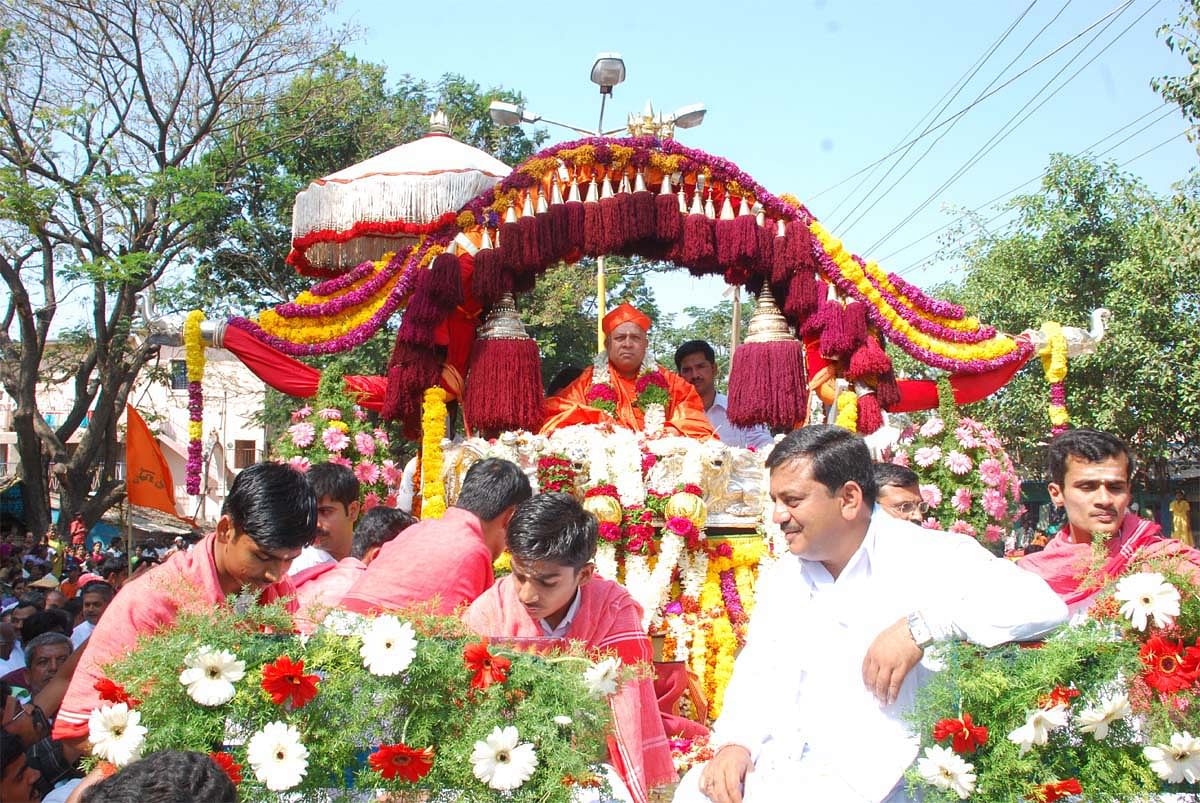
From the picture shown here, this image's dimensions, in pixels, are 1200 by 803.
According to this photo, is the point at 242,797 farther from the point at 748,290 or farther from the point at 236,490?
the point at 748,290

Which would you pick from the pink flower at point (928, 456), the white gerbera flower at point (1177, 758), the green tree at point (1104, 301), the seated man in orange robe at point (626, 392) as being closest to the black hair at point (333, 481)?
the seated man in orange robe at point (626, 392)

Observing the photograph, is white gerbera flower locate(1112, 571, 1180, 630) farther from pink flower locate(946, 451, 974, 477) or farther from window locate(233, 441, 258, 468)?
window locate(233, 441, 258, 468)

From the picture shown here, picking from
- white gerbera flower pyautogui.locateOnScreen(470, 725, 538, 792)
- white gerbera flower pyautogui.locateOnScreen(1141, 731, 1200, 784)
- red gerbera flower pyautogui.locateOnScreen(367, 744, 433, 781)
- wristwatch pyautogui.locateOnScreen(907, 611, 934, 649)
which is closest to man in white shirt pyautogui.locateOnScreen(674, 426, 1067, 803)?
wristwatch pyautogui.locateOnScreen(907, 611, 934, 649)

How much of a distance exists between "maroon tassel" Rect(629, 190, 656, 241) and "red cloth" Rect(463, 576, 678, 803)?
3.64 m

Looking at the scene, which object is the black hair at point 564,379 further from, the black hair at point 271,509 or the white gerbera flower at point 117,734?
the white gerbera flower at point 117,734

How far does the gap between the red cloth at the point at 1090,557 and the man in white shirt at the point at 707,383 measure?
3.77m

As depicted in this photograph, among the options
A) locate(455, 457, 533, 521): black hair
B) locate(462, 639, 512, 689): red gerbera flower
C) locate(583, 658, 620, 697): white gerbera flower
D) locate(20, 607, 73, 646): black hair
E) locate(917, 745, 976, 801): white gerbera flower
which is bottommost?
locate(20, 607, 73, 646): black hair

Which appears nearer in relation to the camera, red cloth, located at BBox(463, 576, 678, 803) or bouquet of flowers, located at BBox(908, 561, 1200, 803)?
bouquet of flowers, located at BBox(908, 561, 1200, 803)

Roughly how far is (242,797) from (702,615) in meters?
4.05

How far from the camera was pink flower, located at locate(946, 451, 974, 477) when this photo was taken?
666 centimetres

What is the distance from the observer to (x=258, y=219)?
697 inches

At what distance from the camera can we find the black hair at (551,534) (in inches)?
120

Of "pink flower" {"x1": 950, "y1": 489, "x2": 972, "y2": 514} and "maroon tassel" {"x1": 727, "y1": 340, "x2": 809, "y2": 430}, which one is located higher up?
"maroon tassel" {"x1": 727, "y1": 340, "x2": 809, "y2": 430}

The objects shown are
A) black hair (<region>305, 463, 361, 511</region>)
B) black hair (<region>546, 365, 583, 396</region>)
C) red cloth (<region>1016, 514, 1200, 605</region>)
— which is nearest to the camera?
red cloth (<region>1016, 514, 1200, 605</region>)
